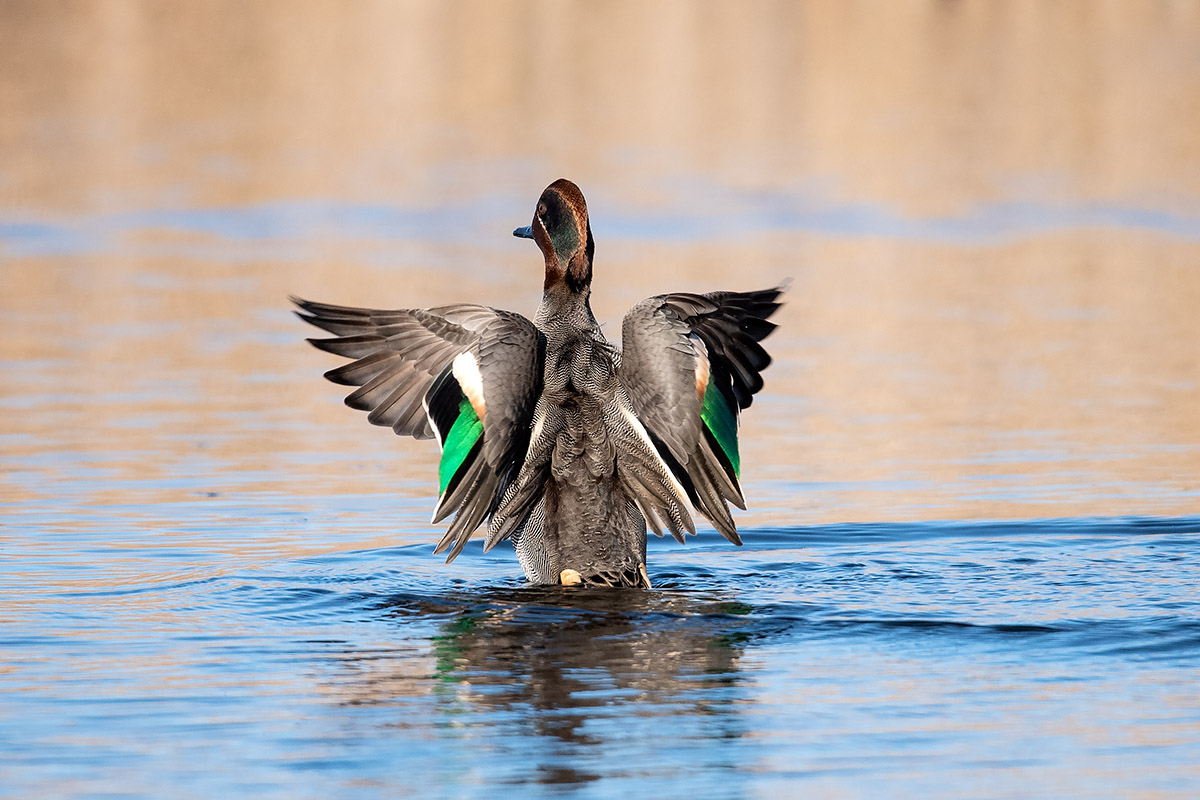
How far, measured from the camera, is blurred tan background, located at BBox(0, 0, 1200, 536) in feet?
38.4

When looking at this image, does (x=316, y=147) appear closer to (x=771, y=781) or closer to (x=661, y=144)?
(x=661, y=144)

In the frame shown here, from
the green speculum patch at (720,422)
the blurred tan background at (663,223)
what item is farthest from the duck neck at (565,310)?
the blurred tan background at (663,223)

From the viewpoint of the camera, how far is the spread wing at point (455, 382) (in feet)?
26.0

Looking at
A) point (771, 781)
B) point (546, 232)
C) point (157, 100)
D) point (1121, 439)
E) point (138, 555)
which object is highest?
point (157, 100)

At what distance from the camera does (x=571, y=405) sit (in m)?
8.52

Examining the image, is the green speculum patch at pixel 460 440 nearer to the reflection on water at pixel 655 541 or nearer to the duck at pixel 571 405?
the duck at pixel 571 405

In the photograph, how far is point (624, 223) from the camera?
20516 millimetres

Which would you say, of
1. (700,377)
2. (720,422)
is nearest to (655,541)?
(720,422)

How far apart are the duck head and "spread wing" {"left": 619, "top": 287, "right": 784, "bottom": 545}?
0.61 metres

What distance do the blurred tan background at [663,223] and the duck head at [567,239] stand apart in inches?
81.4

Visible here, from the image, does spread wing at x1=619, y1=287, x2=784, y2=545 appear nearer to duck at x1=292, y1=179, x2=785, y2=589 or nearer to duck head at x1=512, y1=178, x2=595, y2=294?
duck at x1=292, y1=179, x2=785, y2=589

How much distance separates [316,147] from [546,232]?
A: 63.2ft

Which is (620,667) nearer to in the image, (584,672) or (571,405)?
(584,672)

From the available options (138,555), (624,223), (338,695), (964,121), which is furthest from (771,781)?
(964,121)
